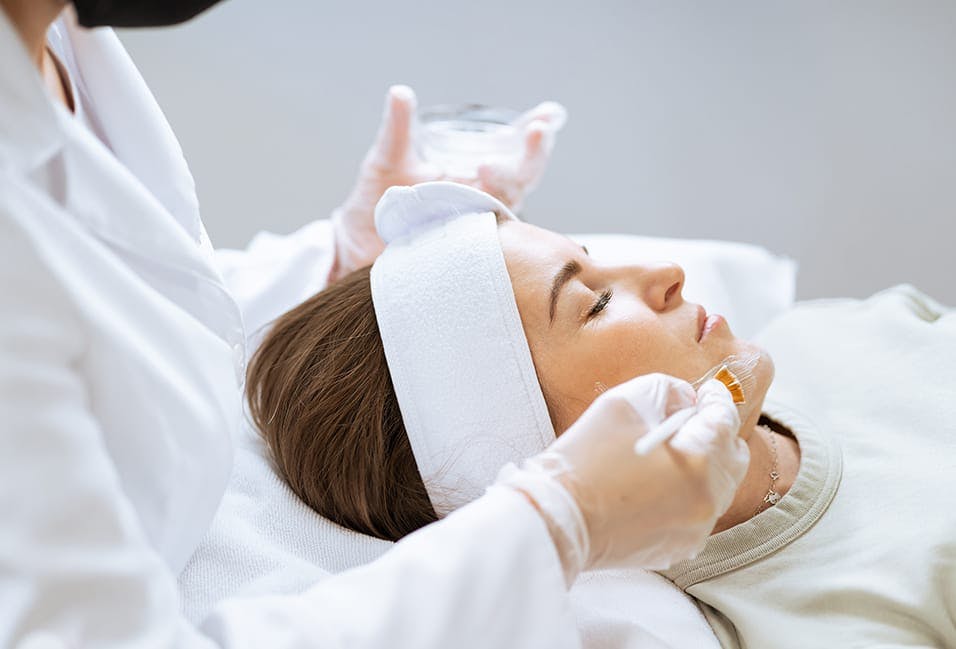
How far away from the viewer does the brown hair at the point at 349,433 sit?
1259 millimetres

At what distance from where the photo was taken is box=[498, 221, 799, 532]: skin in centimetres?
119

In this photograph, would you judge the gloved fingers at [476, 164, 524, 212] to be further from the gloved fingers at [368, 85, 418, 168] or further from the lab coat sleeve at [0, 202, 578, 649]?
the lab coat sleeve at [0, 202, 578, 649]

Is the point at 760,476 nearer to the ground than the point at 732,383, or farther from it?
nearer to the ground

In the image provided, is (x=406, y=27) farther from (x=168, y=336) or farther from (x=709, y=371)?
(x=168, y=336)

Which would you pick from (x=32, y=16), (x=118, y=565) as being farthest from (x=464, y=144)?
(x=118, y=565)

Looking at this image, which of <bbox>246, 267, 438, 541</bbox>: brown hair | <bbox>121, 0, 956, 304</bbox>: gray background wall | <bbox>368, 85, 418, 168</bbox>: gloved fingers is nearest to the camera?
<bbox>246, 267, 438, 541</bbox>: brown hair

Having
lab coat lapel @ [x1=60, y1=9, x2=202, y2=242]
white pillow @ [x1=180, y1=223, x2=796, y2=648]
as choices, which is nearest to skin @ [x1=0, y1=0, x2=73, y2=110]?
lab coat lapel @ [x1=60, y1=9, x2=202, y2=242]

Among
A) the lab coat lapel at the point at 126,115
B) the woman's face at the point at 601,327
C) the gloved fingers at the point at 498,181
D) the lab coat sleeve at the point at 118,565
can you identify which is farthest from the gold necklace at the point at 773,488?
the lab coat lapel at the point at 126,115

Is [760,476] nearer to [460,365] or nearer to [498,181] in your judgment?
[460,365]

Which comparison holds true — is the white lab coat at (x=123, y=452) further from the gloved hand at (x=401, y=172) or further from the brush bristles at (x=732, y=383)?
the gloved hand at (x=401, y=172)

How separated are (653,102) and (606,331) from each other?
4.65 feet

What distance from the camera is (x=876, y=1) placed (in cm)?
230

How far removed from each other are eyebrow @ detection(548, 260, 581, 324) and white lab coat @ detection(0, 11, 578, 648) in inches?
15.0

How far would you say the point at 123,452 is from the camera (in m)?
0.91
